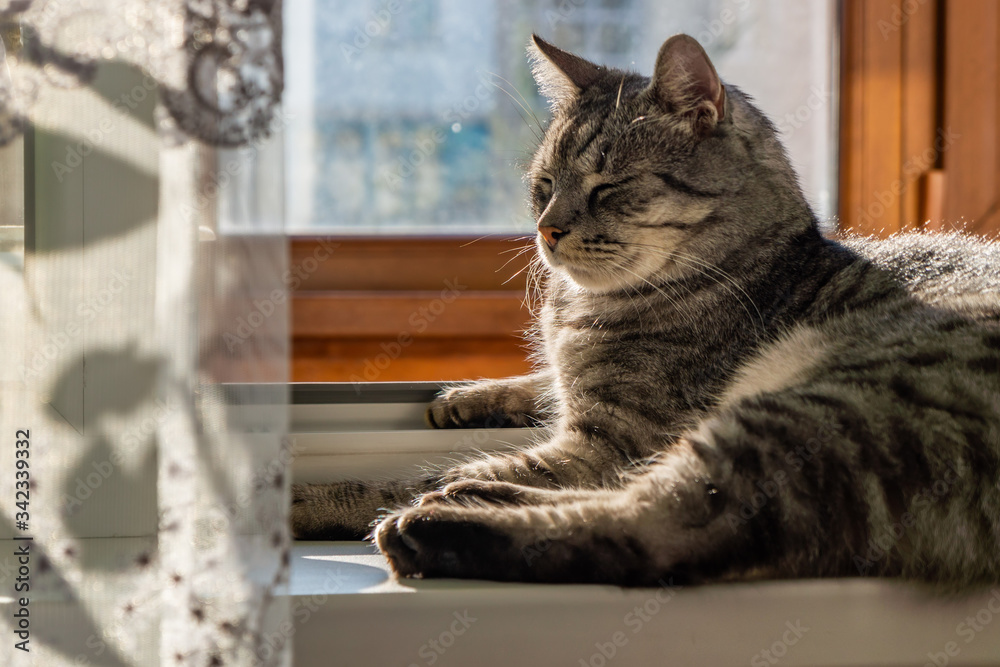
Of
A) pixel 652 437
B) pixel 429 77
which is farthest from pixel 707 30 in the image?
pixel 652 437

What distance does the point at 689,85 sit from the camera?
1060mm

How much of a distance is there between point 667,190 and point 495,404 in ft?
1.30

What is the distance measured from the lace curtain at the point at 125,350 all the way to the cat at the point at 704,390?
192 millimetres

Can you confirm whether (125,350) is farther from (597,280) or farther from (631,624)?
(597,280)

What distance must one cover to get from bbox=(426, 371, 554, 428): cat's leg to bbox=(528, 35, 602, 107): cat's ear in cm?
46

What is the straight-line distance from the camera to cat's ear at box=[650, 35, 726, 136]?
40.4 inches

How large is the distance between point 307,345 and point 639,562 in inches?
53.2

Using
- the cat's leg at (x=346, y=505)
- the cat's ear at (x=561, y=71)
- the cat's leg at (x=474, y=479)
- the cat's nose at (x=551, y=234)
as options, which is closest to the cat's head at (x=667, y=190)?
the cat's nose at (x=551, y=234)

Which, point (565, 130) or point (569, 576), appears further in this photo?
point (565, 130)

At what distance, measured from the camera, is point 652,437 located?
954mm

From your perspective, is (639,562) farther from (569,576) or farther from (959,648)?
(959,648)

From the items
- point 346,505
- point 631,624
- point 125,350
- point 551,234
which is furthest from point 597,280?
point 125,350

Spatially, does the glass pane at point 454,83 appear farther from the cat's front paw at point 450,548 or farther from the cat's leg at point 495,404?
the cat's front paw at point 450,548

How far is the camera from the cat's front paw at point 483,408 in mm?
1156
